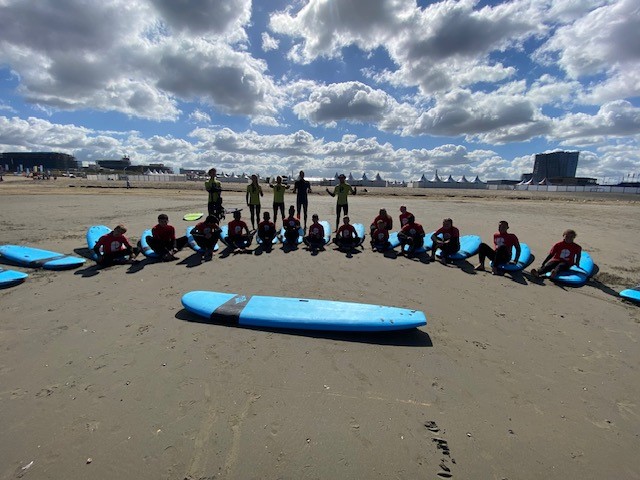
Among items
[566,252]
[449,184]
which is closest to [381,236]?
[566,252]

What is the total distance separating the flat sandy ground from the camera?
218 centimetres

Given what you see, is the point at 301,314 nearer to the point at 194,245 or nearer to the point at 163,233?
the point at 163,233

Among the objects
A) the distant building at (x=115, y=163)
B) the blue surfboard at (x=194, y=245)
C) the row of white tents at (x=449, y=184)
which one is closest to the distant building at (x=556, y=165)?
the row of white tents at (x=449, y=184)

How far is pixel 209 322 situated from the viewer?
411 cm

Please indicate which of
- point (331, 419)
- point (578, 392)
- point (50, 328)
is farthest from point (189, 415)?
point (578, 392)

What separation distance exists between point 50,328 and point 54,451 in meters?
2.28

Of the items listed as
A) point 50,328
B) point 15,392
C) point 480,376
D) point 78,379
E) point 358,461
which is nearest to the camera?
point 358,461

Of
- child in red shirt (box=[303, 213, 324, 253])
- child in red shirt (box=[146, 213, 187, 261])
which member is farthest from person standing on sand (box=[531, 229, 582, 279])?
child in red shirt (box=[146, 213, 187, 261])

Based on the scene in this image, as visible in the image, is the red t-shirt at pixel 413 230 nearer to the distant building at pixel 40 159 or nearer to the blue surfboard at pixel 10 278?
the blue surfboard at pixel 10 278

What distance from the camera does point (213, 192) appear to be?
369 inches

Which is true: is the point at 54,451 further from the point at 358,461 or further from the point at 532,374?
the point at 532,374

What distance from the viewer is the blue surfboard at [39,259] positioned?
6.14 meters

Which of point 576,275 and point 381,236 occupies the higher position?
point 381,236

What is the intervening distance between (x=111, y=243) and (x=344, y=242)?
5.20 metres
